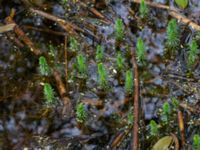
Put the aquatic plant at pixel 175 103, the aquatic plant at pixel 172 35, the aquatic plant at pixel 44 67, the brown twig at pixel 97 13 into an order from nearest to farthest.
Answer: the aquatic plant at pixel 175 103 < the aquatic plant at pixel 44 67 < the aquatic plant at pixel 172 35 < the brown twig at pixel 97 13

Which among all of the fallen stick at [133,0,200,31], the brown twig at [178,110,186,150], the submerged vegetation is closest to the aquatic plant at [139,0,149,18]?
the submerged vegetation

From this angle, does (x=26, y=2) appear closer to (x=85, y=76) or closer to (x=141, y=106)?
(x=85, y=76)

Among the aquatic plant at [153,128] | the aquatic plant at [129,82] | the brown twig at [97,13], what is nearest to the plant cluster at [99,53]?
the aquatic plant at [129,82]

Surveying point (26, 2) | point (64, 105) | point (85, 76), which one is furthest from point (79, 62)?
point (26, 2)

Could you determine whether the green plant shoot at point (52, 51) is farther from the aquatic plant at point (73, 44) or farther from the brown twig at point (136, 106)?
the brown twig at point (136, 106)

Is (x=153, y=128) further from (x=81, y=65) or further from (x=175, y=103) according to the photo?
(x=81, y=65)

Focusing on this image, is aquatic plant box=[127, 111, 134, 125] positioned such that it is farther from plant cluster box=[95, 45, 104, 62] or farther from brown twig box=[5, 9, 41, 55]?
brown twig box=[5, 9, 41, 55]

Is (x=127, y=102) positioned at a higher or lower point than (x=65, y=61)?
lower
